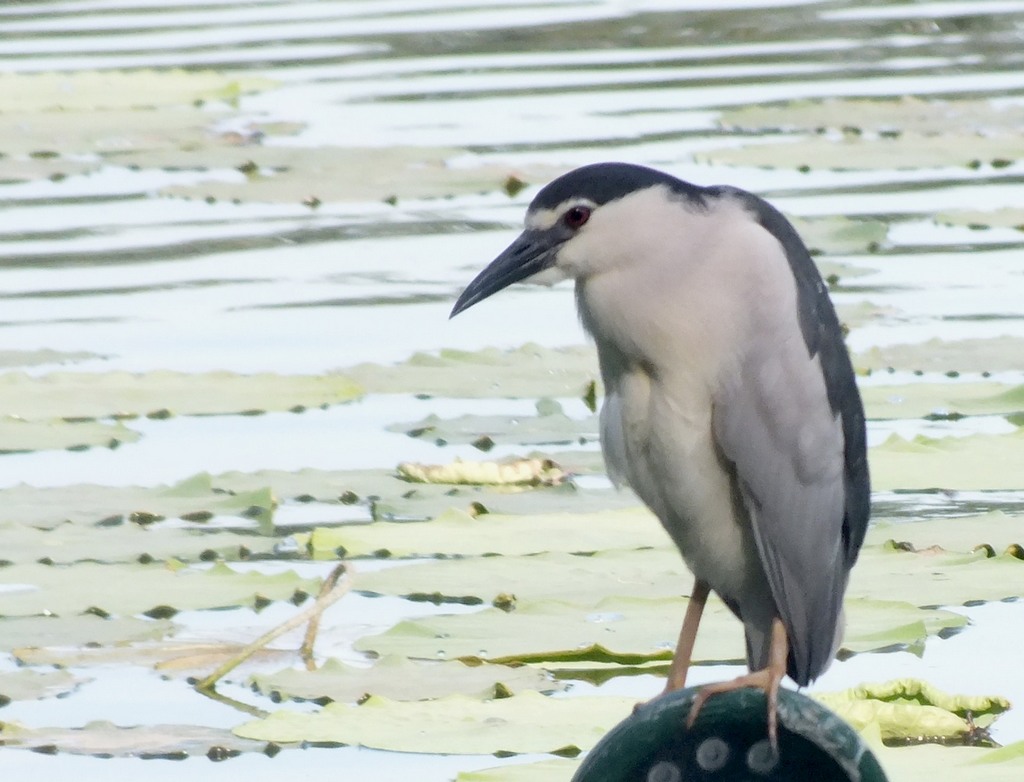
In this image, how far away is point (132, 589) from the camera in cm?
364

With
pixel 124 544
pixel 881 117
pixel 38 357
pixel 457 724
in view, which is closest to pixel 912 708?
pixel 457 724

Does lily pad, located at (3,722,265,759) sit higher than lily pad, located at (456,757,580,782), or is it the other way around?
lily pad, located at (456,757,580,782)

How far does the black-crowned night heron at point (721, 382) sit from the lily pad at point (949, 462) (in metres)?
0.96

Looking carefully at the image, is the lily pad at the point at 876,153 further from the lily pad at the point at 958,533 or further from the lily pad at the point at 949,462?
the lily pad at the point at 958,533

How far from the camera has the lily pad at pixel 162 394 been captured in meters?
4.71

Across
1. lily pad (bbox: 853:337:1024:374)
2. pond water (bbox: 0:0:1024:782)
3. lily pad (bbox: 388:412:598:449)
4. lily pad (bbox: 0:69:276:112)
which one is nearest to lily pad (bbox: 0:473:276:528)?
pond water (bbox: 0:0:1024:782)

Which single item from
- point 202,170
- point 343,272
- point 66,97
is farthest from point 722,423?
point 66,97

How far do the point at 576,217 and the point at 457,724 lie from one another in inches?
27.0

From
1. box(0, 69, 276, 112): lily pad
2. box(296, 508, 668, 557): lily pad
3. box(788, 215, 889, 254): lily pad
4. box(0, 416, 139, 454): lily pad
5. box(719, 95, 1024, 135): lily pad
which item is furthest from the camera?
box(0, 69, 276, 112): lily pad

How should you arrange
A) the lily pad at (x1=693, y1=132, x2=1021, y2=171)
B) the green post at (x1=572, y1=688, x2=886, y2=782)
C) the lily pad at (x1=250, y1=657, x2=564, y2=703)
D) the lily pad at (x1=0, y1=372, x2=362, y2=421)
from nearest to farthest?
1. the green post at (x1=572, y1=688, x2=886, y2=782)
2. the lily pad at (x1=250, y1=657, x2=564, y2=703)
3. the lily pad at (x1=0, y1=372, x2=362, y2=421)
4. the lily pad at (x1=693, y1=132, x2=1021, y2=171)

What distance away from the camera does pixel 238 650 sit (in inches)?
138

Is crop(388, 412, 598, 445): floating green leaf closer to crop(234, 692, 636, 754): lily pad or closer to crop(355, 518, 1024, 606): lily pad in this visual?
crop(355, 518, 1024, 606): lily pad

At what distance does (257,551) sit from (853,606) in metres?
1.04

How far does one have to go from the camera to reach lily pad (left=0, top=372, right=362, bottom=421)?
185 inches
